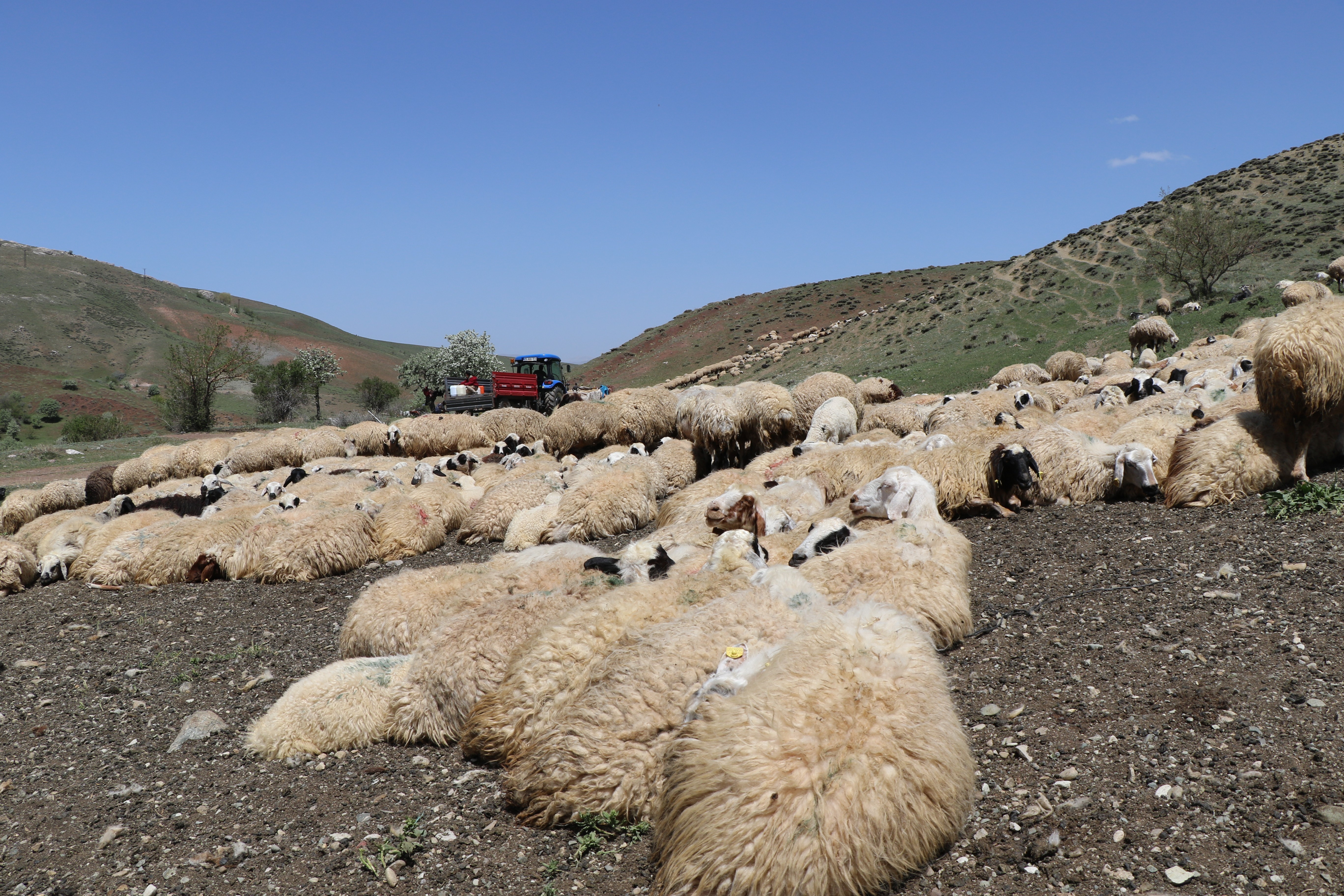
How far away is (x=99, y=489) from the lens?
1802cm

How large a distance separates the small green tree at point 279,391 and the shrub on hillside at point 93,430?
7114 mm

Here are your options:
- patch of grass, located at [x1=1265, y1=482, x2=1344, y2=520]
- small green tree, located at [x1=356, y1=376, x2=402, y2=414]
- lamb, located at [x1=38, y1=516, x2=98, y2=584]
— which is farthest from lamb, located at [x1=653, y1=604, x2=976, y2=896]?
small green tree, located at [x1=356, y1=376, x2=402, y2=414]

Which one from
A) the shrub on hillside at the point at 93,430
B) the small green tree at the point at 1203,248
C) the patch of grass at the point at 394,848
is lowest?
the patch of grass at the point at 394,848

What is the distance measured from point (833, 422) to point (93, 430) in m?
43.2

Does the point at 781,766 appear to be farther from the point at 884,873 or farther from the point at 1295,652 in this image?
the point at 1295,652

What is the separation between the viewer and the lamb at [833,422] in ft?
45.7

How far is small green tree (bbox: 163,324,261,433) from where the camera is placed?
38000mm

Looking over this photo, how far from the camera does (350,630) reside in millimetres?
6449

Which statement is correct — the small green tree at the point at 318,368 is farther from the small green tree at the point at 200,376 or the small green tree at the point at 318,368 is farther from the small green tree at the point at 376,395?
the small green tree at the point at 200,376

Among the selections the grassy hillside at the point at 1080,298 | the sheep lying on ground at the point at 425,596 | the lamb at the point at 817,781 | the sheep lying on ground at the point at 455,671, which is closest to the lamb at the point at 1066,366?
the grassy hillside at the point at 1080,298

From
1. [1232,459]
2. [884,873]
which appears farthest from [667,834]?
[1232,459]

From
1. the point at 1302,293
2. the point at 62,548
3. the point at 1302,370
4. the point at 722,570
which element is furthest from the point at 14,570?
the point at 1302,293

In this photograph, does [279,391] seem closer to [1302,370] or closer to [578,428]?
[578,428]

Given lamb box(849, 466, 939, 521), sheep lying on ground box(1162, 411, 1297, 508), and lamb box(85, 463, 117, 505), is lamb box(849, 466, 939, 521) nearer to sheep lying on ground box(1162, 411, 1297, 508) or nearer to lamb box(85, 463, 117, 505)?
sheep lying on ground box(1162, 411, 1297, 508)
